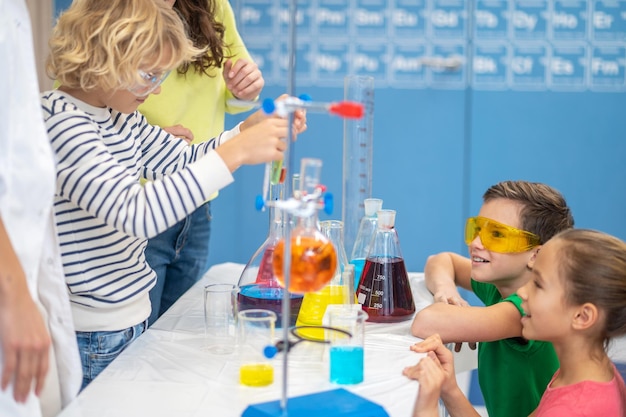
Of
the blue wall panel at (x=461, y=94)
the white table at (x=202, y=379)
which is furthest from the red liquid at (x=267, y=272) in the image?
the blue wall panel at (x=461, y=94)

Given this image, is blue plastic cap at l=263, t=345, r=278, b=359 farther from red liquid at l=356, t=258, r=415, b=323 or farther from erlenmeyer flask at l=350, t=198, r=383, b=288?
erlenmeyer flask at l=350, t=198, r=383, b=288

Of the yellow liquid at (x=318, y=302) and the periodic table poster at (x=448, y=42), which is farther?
the periodic table poster at (x=448, y=42)

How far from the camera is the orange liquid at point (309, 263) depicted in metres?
1.10

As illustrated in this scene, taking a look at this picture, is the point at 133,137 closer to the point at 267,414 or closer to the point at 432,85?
the point at 267,414

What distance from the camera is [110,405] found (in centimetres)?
115

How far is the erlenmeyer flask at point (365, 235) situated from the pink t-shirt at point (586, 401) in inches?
20.2

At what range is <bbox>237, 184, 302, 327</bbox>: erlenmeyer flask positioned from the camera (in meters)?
1.49

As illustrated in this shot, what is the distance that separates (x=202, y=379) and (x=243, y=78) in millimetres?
875

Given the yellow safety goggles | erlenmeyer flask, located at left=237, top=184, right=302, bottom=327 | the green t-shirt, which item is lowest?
the green t-shirt

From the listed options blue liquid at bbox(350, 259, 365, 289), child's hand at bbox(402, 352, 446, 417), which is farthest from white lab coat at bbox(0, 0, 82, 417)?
blue liquid at bbox(350, 259, 365, 289)

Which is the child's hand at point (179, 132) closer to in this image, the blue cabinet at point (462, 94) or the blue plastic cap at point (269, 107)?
the blue plastic cap at point (269, 107)

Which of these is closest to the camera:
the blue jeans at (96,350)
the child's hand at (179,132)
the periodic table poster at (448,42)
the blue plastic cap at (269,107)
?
the blue plastic cap at (269,107)

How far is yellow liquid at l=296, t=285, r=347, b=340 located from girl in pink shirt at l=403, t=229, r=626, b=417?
181mm

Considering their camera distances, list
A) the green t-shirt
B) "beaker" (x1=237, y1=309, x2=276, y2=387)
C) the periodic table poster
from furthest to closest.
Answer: the periodic table poster
the green t-shirt
"beaker" (x1=237, y1=309, x2=276, y2=387)
